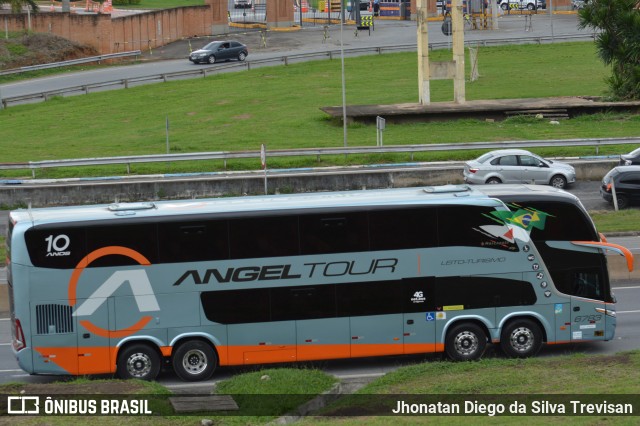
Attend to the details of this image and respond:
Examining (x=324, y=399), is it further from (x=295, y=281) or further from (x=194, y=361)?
(x=194, y=361)

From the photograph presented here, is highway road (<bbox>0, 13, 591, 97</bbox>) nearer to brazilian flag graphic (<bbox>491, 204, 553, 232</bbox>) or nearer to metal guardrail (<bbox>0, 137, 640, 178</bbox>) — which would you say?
metal guardrail (<bbox>0, 137, 640, 178</bbox>)

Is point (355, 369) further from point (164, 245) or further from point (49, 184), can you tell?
point (49, 184)

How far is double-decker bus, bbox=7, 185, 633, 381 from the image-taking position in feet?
61.1

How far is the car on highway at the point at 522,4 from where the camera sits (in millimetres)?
93688

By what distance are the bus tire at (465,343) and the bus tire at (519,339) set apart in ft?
1.47

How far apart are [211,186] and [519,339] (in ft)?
70.3

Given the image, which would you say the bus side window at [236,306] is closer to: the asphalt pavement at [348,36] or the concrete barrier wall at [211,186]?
the concrete barrier wall at [211,186]

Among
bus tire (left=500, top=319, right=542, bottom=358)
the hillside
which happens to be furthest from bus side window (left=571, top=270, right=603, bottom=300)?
the hillside

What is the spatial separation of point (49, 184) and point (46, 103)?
19166mm

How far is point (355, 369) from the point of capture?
65.7 ft

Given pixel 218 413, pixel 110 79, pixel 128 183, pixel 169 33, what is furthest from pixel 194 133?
pixel 218 413

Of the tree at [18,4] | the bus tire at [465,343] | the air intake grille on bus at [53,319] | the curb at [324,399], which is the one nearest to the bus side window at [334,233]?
the bus tire at [465,343]

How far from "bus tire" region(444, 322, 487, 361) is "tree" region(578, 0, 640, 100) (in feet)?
115

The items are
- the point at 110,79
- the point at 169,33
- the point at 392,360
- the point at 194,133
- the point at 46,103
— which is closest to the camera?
the point at 392,360
